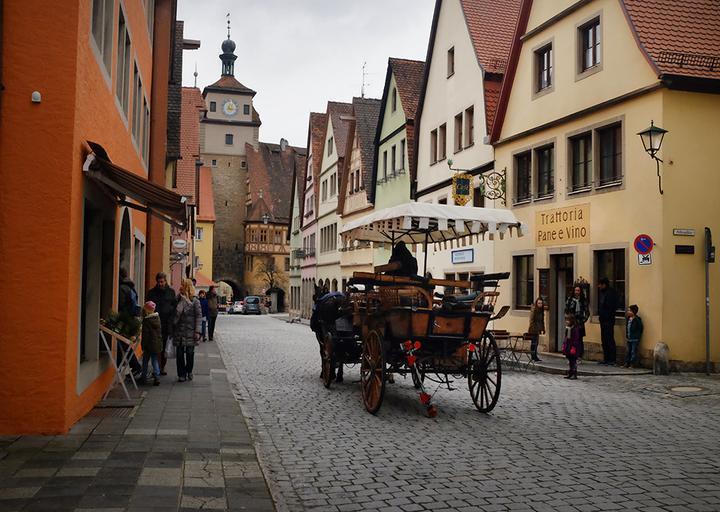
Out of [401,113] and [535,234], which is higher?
[401,113]

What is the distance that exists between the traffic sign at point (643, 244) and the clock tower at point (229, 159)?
76.7m

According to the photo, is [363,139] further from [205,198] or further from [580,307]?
[205,198]

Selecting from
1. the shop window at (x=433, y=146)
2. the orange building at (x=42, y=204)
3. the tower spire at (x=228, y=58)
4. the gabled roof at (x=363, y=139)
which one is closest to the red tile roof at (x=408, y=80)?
the shop window at (x=433, y=146)

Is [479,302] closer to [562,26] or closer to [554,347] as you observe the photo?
[554,347]

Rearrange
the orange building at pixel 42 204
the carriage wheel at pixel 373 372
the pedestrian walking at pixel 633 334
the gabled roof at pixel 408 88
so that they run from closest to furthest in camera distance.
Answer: the orange building at pixel 42 204 → the carriage wheel at pixel 373 372 → the pedestrian walking at pixel 633 334 → the gabled roof at pixel 408 88

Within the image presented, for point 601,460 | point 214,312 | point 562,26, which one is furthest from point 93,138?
point 214,312

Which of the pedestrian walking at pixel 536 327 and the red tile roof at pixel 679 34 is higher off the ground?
the red tile roof at pixel 679 34

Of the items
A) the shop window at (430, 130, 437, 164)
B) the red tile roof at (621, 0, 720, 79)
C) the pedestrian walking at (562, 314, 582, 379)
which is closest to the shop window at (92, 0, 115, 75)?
the pedestrian walking at (562, 314, 582, 379)

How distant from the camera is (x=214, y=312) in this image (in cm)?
2797

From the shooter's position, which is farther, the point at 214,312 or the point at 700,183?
the point at 214,312

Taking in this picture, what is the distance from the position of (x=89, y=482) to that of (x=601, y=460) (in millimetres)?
4456

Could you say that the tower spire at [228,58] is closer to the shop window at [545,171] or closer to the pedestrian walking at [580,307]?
the shop window at [545,171]

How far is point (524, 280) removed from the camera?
868 inches

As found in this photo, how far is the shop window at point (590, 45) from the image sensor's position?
19.1m
